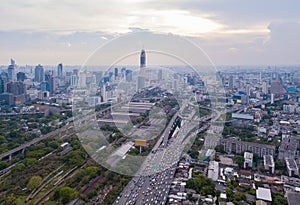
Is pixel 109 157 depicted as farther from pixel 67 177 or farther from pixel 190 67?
pixel 190 67

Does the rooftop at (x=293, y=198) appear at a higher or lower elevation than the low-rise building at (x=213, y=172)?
lower

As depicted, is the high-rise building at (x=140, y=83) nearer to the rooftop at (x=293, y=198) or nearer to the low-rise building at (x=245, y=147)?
the low-rise building at (x=245, y=147)

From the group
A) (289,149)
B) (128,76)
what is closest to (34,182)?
(128,76)

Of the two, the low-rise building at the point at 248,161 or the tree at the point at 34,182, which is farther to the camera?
the low-rise building at the point at 248,161

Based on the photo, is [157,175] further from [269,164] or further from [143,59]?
[269,164]

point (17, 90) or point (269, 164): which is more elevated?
point (17, 90)

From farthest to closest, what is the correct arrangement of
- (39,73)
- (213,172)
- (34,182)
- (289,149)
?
(39,73), (289,149), (213,172), (34,182)

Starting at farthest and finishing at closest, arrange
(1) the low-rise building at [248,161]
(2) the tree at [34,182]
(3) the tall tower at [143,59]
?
1. (1) the low-rise building at [248,161]
2. (2) the tree at [34,182]
3. (3) the tall tower at [143,59]

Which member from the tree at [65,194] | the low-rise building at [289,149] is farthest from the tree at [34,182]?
the low-rise building at [289,149]

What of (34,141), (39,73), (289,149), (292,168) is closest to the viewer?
(292,168)
